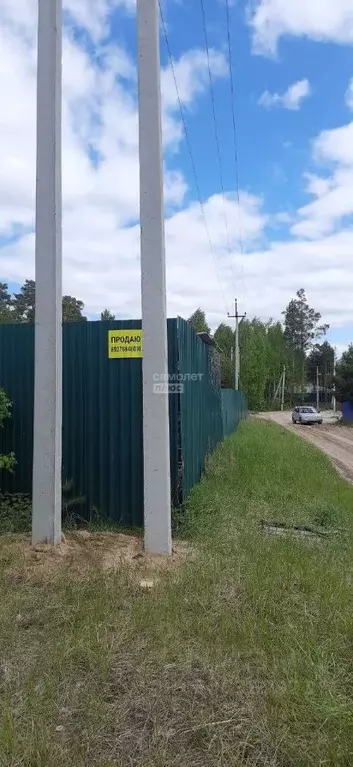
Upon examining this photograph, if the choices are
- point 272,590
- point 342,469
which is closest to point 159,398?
point 272,590

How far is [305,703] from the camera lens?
213 cm

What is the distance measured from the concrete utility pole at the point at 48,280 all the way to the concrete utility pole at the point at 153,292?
698mm

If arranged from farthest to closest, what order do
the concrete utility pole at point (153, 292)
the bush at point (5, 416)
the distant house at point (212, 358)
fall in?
the distant house at point (212, 358) < the bush at point (5, 416) < the concrete utility pole at point (153, 292)

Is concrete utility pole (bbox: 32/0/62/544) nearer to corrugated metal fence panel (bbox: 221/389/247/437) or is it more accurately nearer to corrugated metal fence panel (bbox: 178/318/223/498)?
corrugated metal fence panel (bbox: 178/318/223/498)

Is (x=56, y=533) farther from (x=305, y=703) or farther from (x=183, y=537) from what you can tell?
(x=305, y=703)

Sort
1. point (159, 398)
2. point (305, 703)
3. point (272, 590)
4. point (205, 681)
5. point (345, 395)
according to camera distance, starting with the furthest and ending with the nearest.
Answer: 1. point (345, 395)
2. point (159, 398)
3. point (272, 590)
4. point (205, 681)
5. point (305, 703)

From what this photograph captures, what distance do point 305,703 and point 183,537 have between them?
8.57 feet

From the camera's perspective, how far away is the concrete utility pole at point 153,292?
4.13 meters

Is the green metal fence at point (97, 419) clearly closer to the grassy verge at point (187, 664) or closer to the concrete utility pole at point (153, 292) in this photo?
the concrete utility pole at point (153, 292)

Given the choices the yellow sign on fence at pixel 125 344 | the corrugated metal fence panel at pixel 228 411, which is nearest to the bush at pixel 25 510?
the yellow sign on fence at pixel 125 344

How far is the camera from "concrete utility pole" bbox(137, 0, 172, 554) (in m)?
4.13

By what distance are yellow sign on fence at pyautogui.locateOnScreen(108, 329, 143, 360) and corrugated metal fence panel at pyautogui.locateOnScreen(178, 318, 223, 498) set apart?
16.6 inches

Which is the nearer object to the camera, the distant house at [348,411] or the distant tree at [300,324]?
the distant house at [348,411]

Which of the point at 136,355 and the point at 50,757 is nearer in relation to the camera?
the point at 50,757
